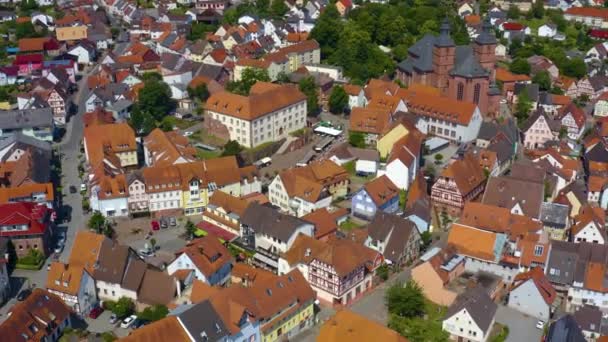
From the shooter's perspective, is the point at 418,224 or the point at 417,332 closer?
the point at 417,332

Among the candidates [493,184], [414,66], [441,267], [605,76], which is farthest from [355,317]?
[605,76]

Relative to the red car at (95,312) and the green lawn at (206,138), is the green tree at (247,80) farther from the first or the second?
the red car at (95,312)

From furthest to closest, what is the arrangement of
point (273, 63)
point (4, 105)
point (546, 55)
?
point (546, 55), point (273, 63), point (4, 105)

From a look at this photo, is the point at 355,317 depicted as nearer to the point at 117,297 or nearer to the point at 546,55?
the point at 117,297

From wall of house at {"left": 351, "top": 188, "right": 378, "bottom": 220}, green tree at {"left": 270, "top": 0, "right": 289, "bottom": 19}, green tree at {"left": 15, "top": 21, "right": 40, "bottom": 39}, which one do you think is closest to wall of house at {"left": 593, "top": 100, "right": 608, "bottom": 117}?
wall of house at {"left": 351, "top": 188, "right": 378, "bottom": 220}

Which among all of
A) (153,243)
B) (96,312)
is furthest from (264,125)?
(96,312)

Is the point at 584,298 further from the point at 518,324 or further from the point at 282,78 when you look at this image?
the point at 282,78
